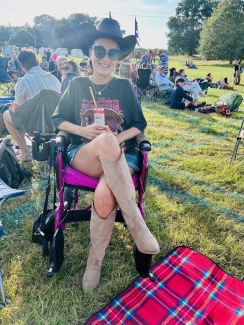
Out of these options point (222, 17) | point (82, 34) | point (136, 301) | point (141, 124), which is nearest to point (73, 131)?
point (141, 124)

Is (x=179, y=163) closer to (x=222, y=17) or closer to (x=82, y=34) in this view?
(x=82, y=34)

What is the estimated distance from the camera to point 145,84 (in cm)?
965

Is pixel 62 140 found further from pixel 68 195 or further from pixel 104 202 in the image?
pixel 68 195

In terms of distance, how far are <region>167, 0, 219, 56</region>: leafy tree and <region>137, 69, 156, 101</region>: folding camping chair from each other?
5829 centimetres

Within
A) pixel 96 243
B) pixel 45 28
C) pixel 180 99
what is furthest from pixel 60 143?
pixel 45 28

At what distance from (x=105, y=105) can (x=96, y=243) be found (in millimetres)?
1201

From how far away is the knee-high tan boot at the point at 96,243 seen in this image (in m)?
1.81

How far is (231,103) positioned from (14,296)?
771cm

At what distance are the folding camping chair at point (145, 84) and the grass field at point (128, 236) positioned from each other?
5.60 meters

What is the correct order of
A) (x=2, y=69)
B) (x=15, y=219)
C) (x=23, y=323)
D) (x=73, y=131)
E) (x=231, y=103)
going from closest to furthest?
(x=23, y=323)
(x=73, y=131)
(x=15, y=219)
(x=231, y=103)
(x=2, y=69)

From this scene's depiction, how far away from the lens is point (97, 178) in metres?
2.06

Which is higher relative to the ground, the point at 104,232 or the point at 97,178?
the point at 97,178

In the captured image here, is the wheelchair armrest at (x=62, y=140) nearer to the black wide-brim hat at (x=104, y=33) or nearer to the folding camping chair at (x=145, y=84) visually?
the black wide-brim hat at (x=104, y=33)

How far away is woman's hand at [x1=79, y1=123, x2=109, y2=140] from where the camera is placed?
202 cm
